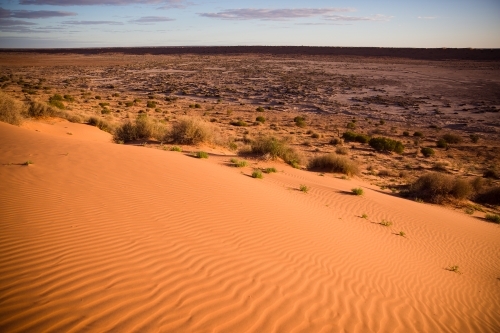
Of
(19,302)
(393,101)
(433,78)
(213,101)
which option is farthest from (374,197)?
(433,78)

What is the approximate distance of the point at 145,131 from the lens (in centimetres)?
1599

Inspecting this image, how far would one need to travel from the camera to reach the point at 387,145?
66.8ft

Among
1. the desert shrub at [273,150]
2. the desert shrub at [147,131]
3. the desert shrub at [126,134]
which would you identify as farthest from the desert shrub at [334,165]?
the desert shrub at [126,134]

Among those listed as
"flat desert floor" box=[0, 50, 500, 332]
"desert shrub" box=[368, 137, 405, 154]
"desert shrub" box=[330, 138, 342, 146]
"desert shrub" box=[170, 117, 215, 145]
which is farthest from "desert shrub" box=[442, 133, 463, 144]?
"desert shrub" box=[170, 117, 215, 145]

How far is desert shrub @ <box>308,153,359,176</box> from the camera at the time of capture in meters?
15.5

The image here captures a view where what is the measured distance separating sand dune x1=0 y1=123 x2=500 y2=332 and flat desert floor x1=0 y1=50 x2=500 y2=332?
24 mm

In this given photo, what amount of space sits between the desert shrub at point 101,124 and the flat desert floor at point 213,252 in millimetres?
8288

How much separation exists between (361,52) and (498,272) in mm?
126334

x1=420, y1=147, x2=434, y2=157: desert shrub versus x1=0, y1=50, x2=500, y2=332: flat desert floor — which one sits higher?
x1=0, y1=50, x2=500, y2=332: flat desert floor

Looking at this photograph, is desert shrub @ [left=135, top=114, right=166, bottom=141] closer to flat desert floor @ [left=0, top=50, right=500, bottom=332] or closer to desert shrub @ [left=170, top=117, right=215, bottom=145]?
desert shrub @ [left=170, top=117, right=215, bottom=145]

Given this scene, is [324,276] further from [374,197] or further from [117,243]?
[374,197]

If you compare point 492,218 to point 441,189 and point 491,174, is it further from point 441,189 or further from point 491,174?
point 491,174

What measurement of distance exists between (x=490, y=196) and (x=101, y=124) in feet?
71.8

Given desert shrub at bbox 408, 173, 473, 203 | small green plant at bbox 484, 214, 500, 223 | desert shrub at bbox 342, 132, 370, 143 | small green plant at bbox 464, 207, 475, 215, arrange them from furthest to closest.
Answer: desert shrub at bbox 342, 132, 370, 143 < desert shrub at bbox 408, 173, 473, 203 < small green plant at bbox 464, 207, 475, 215 < small green plant at bbox 484, 214, 500, 223
